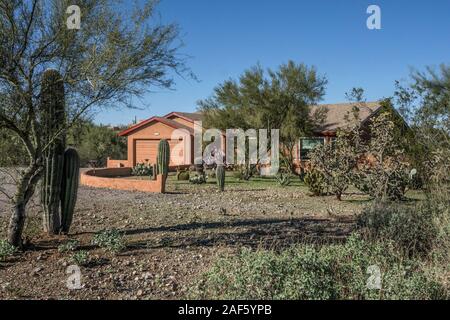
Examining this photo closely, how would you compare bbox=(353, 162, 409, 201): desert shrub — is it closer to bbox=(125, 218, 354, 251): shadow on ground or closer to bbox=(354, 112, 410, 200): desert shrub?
bbox=(354, 112, 410, 200): desert shrub

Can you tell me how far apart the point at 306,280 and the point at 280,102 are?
2105 centimetres

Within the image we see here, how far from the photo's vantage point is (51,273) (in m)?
6.16

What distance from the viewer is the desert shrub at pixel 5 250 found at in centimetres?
676

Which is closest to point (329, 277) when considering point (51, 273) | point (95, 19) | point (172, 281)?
point (172, 281)

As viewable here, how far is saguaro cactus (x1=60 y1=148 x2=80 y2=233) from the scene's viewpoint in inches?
335

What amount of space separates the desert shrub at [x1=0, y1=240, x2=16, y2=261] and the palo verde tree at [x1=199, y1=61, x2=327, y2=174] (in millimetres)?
18556

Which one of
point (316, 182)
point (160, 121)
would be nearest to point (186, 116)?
point (160, 121)

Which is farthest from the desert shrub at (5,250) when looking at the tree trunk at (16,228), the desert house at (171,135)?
the desert house at (171,135)

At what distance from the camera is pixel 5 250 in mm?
6797

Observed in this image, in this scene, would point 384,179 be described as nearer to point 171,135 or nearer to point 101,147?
point 171,135

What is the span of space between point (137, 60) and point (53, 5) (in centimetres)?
146

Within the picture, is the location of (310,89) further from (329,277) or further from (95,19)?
(329,277)

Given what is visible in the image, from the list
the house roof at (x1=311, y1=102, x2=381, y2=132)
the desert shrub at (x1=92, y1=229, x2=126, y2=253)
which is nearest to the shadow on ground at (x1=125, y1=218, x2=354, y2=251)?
the desert shrub at (x1=92, y1=229, x2=126, y2=253)
